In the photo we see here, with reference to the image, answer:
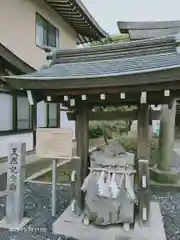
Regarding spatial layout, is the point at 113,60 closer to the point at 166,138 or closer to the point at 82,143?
the point at 82,143

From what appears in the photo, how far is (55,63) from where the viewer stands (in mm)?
4543

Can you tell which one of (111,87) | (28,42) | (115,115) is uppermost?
(28,42)

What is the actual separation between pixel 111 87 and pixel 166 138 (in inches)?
161

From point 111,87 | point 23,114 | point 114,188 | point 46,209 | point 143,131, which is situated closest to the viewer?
point 111,87

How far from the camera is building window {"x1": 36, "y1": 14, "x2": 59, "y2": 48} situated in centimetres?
1060

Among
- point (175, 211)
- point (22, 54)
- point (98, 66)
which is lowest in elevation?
point (175, 211)

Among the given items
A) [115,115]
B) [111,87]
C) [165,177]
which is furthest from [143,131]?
[165,177]

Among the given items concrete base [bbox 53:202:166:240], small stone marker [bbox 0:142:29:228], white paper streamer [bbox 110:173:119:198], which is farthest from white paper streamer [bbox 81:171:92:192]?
small stone marker [bbox 0:142:29:228]

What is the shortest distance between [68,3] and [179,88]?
8.01 m

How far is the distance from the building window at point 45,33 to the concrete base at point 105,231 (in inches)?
328

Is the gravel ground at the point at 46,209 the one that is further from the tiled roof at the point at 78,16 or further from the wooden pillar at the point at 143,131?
the tiled roof at the point at 78,16

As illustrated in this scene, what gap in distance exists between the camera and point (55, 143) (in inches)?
159

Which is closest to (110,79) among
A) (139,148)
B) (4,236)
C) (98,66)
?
(98,66)

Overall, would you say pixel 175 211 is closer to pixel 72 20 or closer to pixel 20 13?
pixel 20 13
